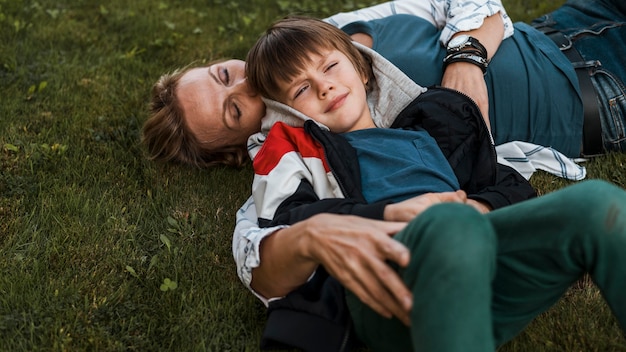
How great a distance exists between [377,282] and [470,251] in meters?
0.28

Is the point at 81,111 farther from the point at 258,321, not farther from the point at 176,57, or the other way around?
the point at 258,321

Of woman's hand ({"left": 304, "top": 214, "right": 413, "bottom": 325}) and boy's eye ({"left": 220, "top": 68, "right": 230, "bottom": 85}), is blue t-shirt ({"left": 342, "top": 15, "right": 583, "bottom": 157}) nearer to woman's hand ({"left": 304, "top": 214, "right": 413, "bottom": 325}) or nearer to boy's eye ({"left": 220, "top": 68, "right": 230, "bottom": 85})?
boy's eye ({"left": 220, "top": 68, "right": 230, "bottom": 85})

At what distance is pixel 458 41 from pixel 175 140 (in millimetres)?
1395

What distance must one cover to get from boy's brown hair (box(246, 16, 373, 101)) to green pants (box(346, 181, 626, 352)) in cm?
119

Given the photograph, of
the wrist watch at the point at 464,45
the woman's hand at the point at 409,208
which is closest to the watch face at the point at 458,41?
the wrist watch at the point at 464,45

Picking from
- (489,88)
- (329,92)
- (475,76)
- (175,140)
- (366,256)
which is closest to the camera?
(366,256)

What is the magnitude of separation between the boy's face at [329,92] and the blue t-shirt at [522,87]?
1.54 feet

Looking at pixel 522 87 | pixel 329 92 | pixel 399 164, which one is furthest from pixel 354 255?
pixel 522 87

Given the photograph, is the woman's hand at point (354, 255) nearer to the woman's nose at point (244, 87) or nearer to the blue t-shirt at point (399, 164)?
the blue t-shirt at point (399, 164)

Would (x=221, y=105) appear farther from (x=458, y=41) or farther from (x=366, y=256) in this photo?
(x=366, y=256)

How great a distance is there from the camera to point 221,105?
3.38 meters

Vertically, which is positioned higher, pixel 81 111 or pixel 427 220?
pixel 427 220

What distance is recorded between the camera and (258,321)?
2.64 meters

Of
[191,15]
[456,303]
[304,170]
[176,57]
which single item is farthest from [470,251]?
[191,15]
